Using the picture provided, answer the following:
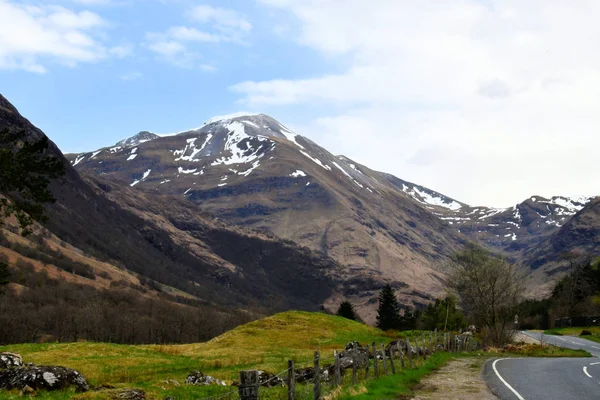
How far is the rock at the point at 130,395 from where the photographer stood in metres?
21.3

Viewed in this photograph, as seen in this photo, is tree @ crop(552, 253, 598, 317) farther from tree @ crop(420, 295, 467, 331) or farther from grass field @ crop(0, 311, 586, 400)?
grass field @ crop(0, 311, 586, 400)

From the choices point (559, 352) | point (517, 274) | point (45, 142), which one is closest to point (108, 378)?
point (45, 142)

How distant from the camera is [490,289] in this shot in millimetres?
65562

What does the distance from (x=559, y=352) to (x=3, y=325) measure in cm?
17265

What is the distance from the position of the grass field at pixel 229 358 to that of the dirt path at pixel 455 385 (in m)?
0.84

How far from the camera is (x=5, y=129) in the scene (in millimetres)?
51750

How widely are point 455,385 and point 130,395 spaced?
1518 cm

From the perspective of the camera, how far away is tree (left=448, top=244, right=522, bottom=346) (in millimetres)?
64688

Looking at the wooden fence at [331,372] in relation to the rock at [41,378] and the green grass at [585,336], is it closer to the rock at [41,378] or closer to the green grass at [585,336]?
the rock at [41,378]

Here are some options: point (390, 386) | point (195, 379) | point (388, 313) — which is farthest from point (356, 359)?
point (388, 313)

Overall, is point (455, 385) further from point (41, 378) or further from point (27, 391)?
point (27, 391)

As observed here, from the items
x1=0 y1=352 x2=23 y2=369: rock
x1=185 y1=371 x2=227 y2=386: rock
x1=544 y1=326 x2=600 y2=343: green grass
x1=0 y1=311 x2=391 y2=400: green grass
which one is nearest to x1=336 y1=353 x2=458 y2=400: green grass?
x1=0 y1=311 x2=391 y2=400: green grass

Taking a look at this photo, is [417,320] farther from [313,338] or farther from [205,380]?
[205,380]

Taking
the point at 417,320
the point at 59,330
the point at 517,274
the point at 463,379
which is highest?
the point at 517,274
